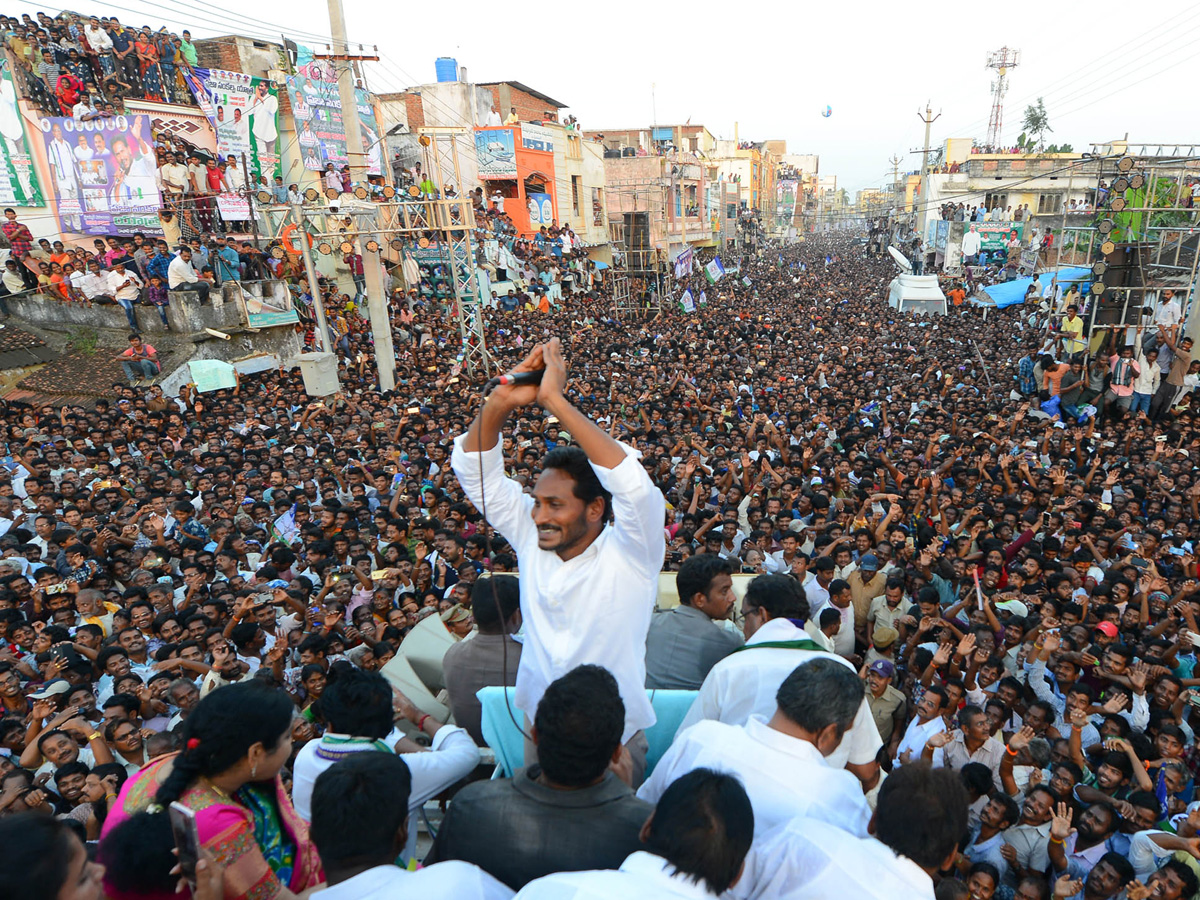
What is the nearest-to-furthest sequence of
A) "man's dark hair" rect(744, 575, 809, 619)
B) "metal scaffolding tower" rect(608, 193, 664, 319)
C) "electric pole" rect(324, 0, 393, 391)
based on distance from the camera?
"man's dark hair" rect(744, 575, 809, 619)
"electric pole" rect(324, 0, 393, 391)
"metal scaffolding tower" rect(608, 193, 664, 319)

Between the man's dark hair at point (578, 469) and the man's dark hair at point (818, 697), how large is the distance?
0.76 meters

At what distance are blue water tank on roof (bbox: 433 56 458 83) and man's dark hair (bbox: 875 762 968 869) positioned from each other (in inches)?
1202

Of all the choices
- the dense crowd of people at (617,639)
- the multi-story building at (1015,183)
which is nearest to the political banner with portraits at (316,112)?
the dense crowd of people at (617,639)

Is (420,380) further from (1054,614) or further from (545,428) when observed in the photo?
(1054,614)

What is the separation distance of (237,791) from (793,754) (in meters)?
1.48

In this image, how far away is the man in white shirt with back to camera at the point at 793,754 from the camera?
6.19 ft

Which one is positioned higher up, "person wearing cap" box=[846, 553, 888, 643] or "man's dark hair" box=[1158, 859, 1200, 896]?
"man's dark hair" box=[1158, 859, 1200, 896]

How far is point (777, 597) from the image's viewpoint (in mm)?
2812

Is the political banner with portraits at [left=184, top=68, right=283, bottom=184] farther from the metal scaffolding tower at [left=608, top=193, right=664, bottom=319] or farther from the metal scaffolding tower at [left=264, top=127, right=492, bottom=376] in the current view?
the metal scaffolding tower at [left=608, top=193, right=664, bottom=319]

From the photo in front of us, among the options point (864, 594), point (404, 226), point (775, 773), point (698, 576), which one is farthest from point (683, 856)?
point (404, 226)

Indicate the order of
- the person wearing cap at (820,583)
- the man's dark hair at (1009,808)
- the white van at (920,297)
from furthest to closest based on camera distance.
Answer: the white van at (920,297)
the person wearing cap at (820,583)
the man's dark hair at (1009,808)

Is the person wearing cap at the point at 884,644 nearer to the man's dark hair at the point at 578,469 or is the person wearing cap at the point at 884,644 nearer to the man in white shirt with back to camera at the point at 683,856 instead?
the man's dark hair at the point at 578,469

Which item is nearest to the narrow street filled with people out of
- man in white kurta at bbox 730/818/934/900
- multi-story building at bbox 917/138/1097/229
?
man in white kurta at bbox 730/818/934/900

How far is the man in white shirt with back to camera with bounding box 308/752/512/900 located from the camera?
160 centimetres
